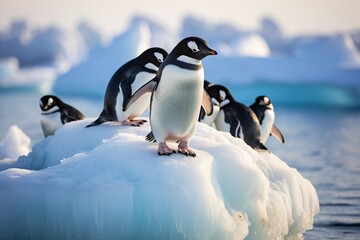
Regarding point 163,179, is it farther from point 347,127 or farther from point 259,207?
point 347,127

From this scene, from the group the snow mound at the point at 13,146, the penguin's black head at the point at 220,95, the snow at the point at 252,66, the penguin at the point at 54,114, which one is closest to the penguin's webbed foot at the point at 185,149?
the penguin's black head at the point at 220,95

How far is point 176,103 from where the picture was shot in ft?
15.1

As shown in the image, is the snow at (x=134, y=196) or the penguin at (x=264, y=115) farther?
the penguin at (x=264, y=115)

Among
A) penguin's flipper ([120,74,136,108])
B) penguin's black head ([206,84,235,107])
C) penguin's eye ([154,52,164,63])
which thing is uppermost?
penguin's eye ([154,52,164,63])

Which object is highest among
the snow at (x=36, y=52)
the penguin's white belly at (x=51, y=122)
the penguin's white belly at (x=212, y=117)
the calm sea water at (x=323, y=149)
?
the penguin's white belly at (x=212, y=117)

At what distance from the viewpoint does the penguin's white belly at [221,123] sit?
679cm

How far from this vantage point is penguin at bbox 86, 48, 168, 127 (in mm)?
5891

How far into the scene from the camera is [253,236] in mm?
4820

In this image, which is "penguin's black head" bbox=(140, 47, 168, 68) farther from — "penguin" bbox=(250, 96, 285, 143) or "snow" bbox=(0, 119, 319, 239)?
"penguin" bbox=(250, 96, 285, 143)

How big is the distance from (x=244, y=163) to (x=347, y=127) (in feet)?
43.9

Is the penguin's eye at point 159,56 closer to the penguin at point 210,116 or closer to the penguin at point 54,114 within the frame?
the penguin at point 210,116

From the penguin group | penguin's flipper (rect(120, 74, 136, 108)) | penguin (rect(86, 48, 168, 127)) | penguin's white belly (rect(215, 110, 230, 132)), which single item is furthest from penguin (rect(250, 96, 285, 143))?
penguin's flipper (rect(120, 74, 136, 108))

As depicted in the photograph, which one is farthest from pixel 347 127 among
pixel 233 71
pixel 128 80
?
pixel 128 80

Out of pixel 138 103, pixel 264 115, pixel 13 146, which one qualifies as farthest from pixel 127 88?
pixel 13 146
